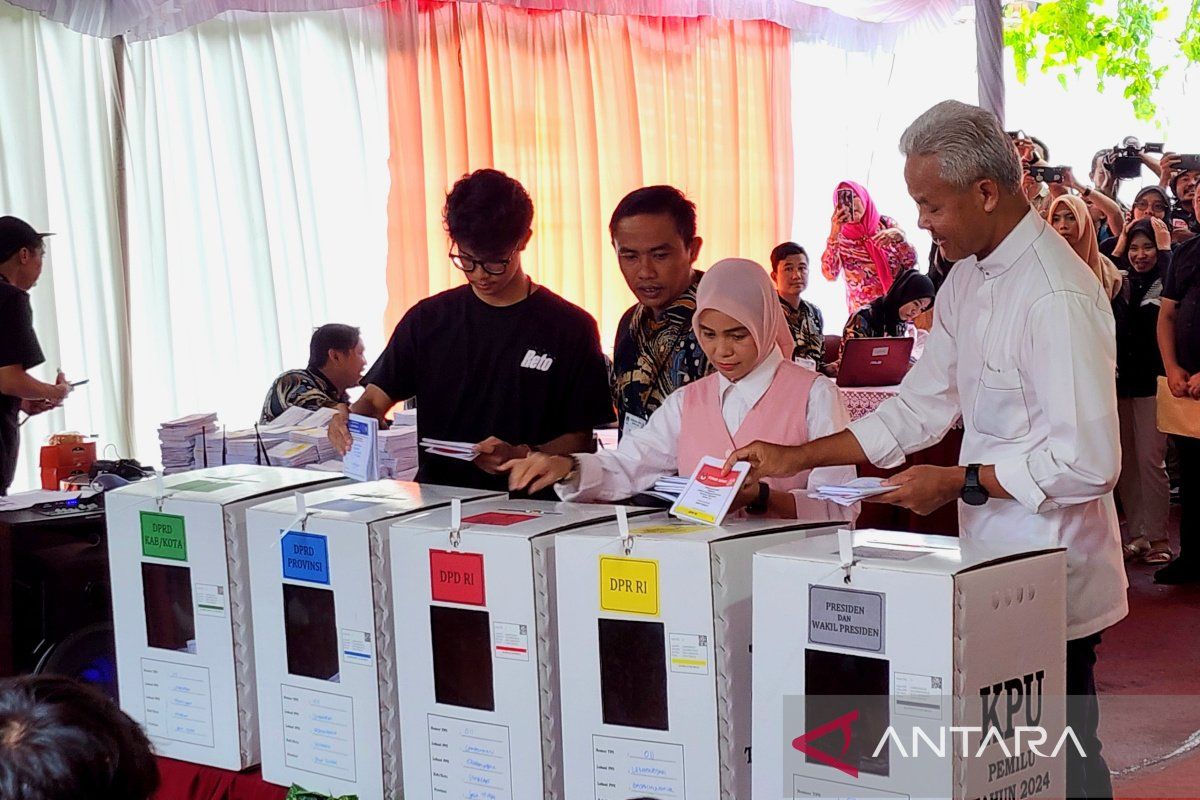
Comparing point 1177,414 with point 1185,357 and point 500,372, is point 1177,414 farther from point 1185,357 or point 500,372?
point 500,372

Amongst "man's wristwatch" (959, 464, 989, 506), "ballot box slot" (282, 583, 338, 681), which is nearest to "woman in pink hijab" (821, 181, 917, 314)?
"man's wristwatch" (959, 464, 989, 506)

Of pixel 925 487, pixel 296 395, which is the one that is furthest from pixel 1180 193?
pixel 925 487

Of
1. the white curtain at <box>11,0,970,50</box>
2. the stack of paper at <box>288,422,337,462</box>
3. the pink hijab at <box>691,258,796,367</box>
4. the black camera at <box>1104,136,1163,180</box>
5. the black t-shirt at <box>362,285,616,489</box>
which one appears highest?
the white curtain at <box>11,0,970,50</box>

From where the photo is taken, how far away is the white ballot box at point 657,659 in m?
1.36

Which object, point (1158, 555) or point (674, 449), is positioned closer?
point (674, 449)

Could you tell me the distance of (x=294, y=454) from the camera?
10.9ft

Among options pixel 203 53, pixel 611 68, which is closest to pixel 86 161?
pixel 203 53

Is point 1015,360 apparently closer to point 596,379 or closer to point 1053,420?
point 1053,420

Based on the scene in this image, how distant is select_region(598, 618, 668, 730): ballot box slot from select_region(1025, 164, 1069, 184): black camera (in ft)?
17.2

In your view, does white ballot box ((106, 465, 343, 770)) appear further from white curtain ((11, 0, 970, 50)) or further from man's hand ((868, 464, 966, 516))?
white curtain ((11, 0, 970, 50))

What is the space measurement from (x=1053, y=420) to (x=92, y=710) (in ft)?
4.13

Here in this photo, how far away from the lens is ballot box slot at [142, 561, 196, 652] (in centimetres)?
182

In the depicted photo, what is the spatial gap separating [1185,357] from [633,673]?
372 centimetres

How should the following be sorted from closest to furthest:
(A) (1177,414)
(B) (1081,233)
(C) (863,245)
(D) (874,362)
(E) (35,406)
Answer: (B) (1081,233), (E) (35,406), (A) (1177,414), (D) (874,362), (C) (863,245)
